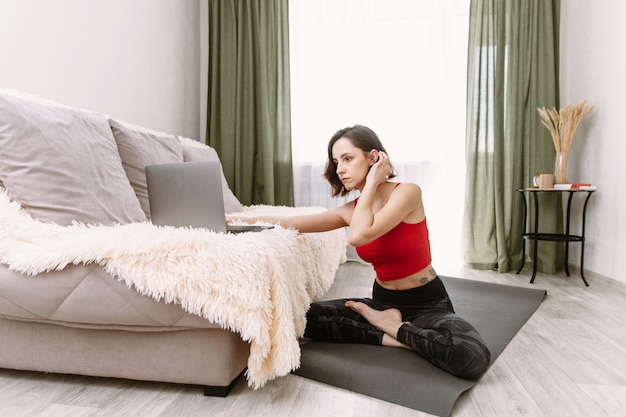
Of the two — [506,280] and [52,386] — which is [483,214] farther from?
[52,386]

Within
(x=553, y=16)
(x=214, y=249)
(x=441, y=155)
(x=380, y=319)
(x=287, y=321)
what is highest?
(x=553, y=16)

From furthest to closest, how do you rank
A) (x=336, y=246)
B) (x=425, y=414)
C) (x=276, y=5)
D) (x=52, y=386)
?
(x=276, y=5), (x=336, y=246), (x=52, y=386), (x=425, y=414)

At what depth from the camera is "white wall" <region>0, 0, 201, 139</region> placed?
1.94 meters

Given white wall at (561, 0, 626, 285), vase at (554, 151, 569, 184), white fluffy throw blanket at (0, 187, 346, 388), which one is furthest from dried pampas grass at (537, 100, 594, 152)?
white fluffy throw blanket at (0, 187, 346, 388)

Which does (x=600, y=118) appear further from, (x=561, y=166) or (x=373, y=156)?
(x=373, y=156)

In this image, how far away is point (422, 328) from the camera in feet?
4.92

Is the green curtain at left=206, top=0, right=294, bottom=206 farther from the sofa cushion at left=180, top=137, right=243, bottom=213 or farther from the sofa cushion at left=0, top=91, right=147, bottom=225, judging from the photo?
the sofa cushion at left=0, top=91, right=147, bottom=225

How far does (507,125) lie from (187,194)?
2.78 metres

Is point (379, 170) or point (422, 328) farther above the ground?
point (379, 170)

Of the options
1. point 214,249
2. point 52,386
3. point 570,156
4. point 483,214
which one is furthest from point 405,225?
point 570,156

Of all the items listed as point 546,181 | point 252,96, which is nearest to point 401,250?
point 546,181

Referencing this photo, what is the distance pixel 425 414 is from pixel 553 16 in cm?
331

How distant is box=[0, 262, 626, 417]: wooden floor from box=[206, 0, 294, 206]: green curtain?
235 centimetres

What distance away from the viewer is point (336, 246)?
268cm
